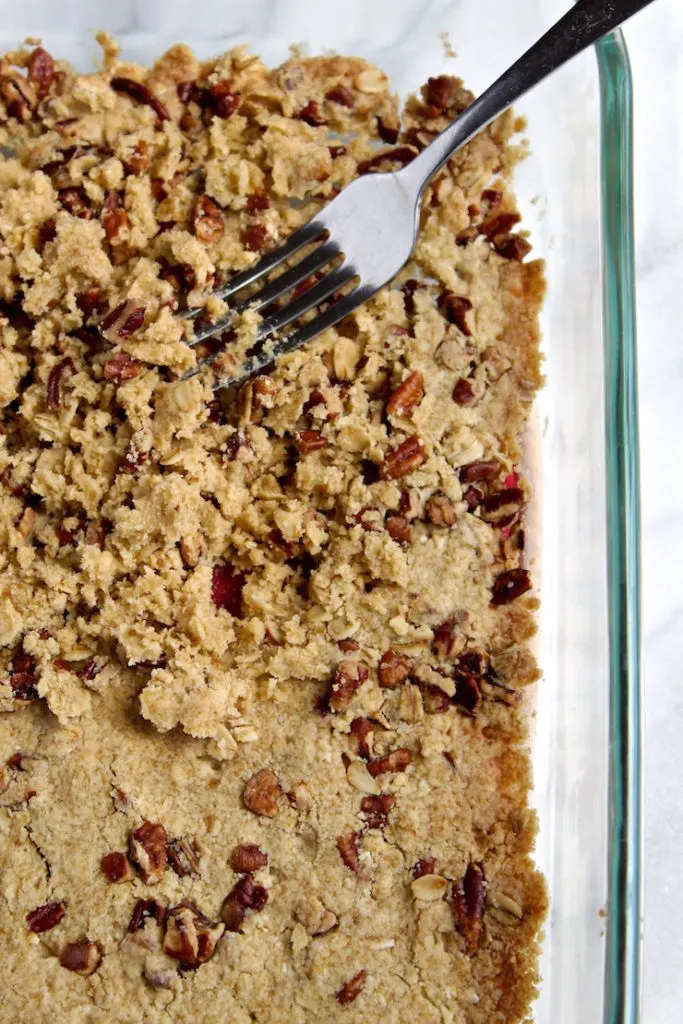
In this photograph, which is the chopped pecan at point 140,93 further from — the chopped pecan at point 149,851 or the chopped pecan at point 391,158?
the chopped pecan at point 149,851

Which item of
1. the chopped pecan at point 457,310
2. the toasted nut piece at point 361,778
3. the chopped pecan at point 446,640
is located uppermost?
the chopped pecan at point 457,310

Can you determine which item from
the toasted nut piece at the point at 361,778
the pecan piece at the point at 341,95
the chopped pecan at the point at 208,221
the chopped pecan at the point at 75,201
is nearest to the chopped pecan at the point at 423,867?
the toasted nut piece at the point at 361,778

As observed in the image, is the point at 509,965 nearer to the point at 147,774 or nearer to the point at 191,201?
the point at 147,774

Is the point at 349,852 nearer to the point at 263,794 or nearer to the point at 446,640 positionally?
the point at 263,794

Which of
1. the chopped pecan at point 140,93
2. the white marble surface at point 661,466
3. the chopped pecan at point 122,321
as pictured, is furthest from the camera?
the white marble surface at point 661,466

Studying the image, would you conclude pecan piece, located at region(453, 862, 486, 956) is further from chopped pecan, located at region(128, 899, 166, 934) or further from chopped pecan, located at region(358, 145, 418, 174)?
chopped pecan, located at region(358, 145, 418, 174)

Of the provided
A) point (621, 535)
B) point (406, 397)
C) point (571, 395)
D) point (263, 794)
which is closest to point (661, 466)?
point (571, 395)
